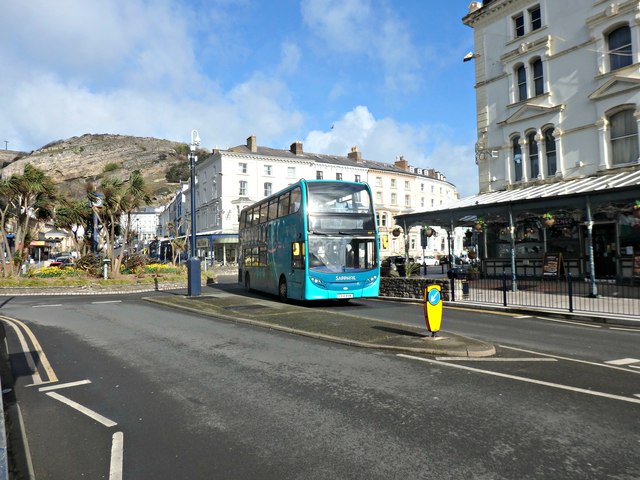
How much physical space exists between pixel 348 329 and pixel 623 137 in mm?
16984

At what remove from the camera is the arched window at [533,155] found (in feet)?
75.7

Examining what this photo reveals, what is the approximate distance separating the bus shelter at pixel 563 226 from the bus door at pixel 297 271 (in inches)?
333

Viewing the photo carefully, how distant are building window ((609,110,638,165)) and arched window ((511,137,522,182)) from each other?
4.68 meters

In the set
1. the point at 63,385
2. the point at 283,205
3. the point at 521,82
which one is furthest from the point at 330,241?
the point at 521,82

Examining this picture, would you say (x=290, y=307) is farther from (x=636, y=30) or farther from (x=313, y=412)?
(x=636, y=30)

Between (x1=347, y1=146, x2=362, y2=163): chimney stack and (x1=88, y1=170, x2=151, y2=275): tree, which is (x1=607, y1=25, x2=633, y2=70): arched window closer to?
(x1=88, y1=170, x2=151, y2=275): tree

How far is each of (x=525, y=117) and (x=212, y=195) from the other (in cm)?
4163

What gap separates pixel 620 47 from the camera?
Answer: 19.3 meters

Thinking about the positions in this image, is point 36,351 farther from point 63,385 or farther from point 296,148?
point 296,148

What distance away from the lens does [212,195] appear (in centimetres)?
5672

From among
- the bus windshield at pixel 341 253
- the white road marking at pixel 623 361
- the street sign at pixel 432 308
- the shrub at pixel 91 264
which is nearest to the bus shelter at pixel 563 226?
the bus windshield at pixel 341 253

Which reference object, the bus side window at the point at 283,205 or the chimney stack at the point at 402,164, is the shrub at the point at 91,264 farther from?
the chimney stack at the point at 402,164

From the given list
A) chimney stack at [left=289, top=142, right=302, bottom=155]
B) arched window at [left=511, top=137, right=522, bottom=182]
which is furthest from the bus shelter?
chimney stack at [left=289, top=142, right=302, bottom=155]

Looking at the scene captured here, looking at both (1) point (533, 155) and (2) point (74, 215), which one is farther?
(2) point (74, 215)
